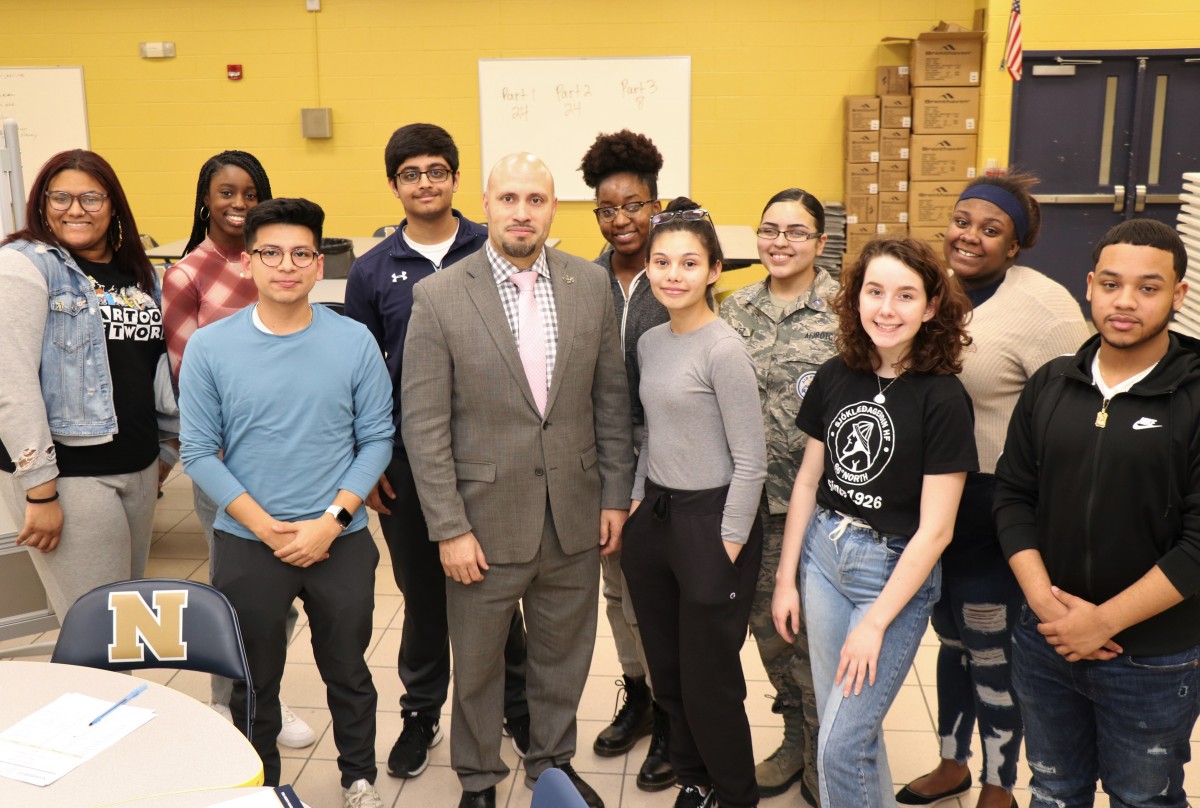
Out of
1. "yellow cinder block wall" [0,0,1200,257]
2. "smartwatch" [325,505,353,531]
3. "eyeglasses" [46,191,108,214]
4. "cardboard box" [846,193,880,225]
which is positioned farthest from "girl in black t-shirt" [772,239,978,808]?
"yellow cinder block wall" [0,0,1200,257]

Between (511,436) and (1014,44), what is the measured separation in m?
5.86

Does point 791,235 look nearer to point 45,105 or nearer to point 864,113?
point 864,113

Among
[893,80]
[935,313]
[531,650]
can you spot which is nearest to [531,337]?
[531,650]

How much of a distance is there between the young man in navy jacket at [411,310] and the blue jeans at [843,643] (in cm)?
105

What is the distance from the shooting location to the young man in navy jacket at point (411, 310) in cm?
301

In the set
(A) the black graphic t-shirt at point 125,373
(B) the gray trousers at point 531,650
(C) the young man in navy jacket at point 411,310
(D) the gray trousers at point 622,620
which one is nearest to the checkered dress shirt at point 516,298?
(C) the young man in navy jacket at point 411,310

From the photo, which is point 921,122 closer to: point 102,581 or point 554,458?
point 554,458

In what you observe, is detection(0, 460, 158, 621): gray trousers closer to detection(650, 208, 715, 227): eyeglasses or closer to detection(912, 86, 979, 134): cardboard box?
detection(650, 208, 715, 227): eyeglasses

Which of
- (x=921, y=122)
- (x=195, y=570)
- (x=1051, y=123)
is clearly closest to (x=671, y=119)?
(x=921, y=122)

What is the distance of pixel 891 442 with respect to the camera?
2.30 meters

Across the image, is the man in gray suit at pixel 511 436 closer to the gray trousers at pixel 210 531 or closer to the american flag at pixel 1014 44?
the gray trousers at pixel 210 531

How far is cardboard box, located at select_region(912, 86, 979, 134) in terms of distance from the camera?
25.2ft

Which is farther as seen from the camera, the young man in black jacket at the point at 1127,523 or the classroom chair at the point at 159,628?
the classroom chair at the point at 159,628

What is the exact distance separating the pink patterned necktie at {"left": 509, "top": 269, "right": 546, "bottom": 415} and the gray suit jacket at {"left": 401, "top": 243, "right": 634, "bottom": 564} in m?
0.03
